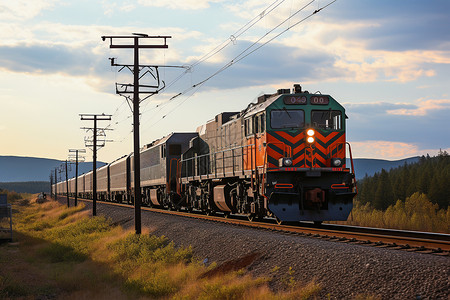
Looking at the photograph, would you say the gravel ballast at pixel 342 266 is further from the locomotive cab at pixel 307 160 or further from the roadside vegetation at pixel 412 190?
the roadside vegetation at pixel 412 190

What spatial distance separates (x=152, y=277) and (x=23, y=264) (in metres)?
10.8

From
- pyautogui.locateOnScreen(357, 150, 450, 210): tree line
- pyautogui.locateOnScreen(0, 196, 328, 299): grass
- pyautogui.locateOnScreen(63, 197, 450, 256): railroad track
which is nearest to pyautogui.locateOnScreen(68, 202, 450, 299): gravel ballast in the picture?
pyautogui.locateOnScreen(0, 196, 328, 299): grass

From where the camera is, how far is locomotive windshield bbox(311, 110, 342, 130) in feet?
59.1

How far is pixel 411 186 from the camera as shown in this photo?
3322 inches

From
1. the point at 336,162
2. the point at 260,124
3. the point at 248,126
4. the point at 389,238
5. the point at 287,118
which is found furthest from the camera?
the point at 248,126

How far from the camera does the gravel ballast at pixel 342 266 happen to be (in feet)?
27.0

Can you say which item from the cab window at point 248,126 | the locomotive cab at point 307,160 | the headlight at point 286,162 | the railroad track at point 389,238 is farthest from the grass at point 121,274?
the cab window at point 248,126

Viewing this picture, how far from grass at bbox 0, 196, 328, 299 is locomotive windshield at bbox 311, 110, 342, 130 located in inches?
250

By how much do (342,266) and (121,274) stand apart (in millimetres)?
8848

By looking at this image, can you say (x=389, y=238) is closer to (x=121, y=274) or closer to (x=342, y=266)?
(x=342, y=266)

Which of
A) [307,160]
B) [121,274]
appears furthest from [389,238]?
[121,274]

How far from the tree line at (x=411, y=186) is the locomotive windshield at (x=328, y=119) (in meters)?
62.8

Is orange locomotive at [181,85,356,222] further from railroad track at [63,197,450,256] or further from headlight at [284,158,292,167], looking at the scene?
railroad track at [63,197,450,256]

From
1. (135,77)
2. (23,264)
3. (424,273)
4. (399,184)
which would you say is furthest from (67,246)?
(399,184)
